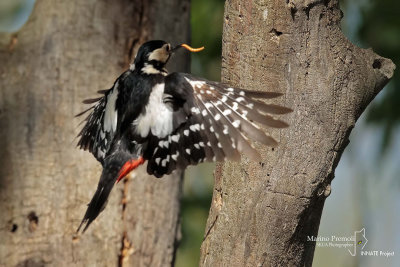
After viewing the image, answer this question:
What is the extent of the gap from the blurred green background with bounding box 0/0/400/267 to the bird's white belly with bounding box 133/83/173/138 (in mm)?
2105

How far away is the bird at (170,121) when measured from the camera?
2.51 metres

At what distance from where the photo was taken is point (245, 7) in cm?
258

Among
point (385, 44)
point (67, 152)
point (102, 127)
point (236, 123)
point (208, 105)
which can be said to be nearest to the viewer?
point (236, 123)

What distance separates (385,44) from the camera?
4664 millimetres

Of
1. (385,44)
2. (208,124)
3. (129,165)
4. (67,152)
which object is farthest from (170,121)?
(385,44)

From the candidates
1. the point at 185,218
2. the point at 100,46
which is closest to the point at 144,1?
the point at 100,46

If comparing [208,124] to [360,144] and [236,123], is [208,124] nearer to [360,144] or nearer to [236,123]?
[236,123]

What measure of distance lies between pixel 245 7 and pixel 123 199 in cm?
174

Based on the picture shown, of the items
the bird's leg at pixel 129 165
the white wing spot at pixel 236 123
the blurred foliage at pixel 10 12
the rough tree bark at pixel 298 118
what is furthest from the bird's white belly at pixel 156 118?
the blurred foliage at pixel 10 12

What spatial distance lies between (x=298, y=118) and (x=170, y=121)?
23.9 inches

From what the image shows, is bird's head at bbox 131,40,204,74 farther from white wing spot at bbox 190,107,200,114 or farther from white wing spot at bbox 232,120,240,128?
white wing spot at bbox 232,120,240,128

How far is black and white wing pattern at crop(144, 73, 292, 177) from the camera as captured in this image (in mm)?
2480

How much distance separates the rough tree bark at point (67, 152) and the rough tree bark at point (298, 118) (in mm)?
1437

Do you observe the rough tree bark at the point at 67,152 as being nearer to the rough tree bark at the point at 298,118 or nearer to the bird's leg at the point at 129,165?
the bird's leg at the point at 129,165
